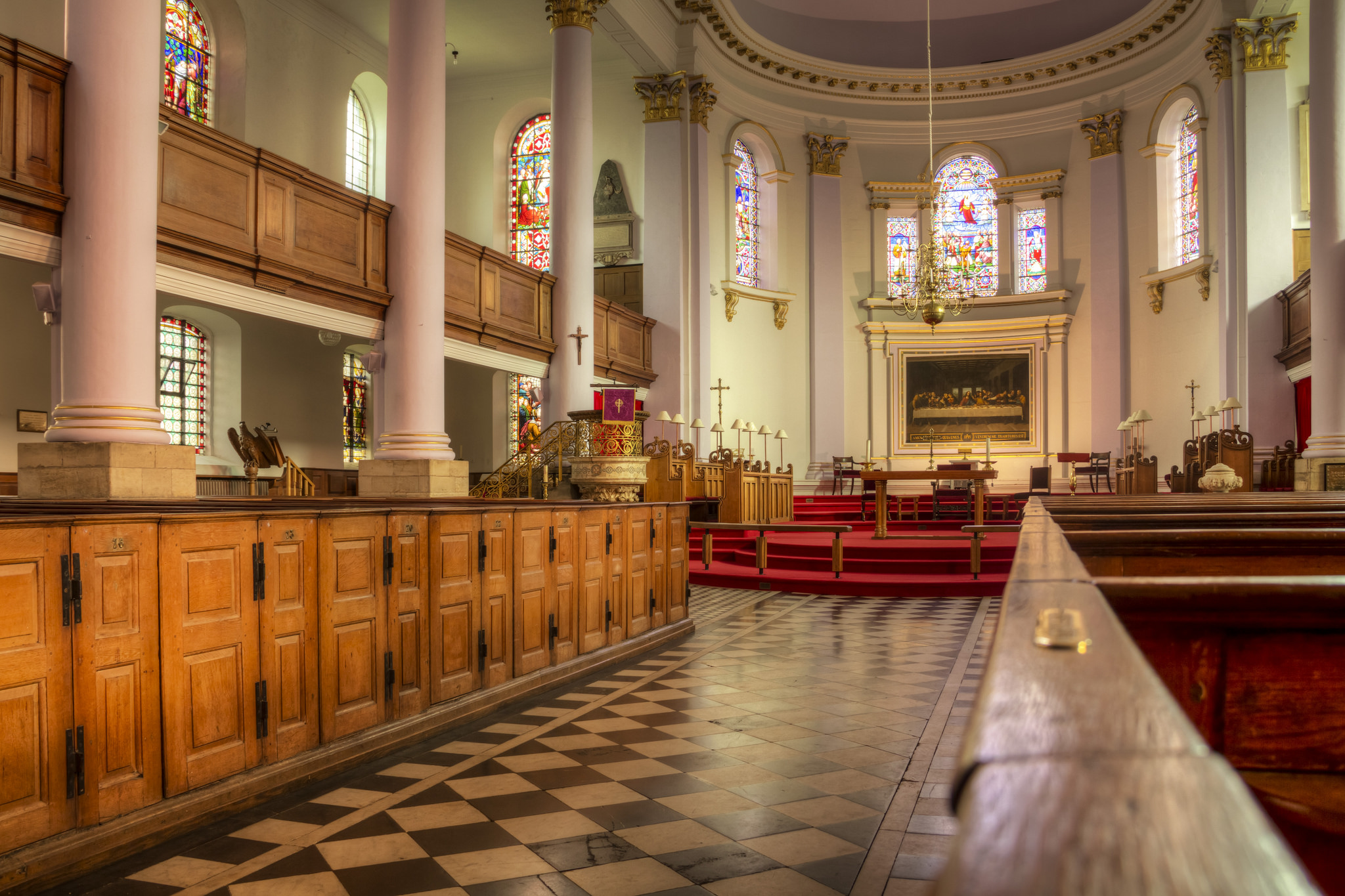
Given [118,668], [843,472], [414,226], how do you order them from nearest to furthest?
1. [118,668]
2. [414,226]
3. [843,472]

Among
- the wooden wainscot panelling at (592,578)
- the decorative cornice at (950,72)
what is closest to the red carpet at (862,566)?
the wooden wainscot panelling at (592,578)

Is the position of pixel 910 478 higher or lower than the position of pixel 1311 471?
lower

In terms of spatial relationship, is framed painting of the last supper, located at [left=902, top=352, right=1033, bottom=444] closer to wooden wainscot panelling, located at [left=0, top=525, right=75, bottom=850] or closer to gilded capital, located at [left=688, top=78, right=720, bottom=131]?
gilded capital, located at [left=688, top=78, right=720, bottom=131]

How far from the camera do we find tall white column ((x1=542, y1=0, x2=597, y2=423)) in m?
15.2

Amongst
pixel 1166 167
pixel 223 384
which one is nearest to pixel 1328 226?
pixel 1166 167

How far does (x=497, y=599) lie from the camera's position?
5.86 m

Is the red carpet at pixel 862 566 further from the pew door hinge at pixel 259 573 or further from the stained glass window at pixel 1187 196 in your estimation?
the stained glass window at pixel 1187 196

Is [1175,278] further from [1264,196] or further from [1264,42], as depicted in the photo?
[1264,42]

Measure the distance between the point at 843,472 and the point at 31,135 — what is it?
15.8 meters

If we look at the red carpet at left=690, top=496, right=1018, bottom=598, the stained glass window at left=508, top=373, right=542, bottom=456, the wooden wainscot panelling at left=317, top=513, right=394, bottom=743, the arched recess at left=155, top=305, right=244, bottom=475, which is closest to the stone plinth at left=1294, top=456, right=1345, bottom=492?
the red carpet at left=690, top=496, right=1018, bottom=598

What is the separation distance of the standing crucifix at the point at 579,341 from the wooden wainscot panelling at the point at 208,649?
11176 millimetres

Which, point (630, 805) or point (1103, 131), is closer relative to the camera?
point (630, 805)

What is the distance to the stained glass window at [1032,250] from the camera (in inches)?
876

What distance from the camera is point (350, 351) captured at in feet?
60.4
